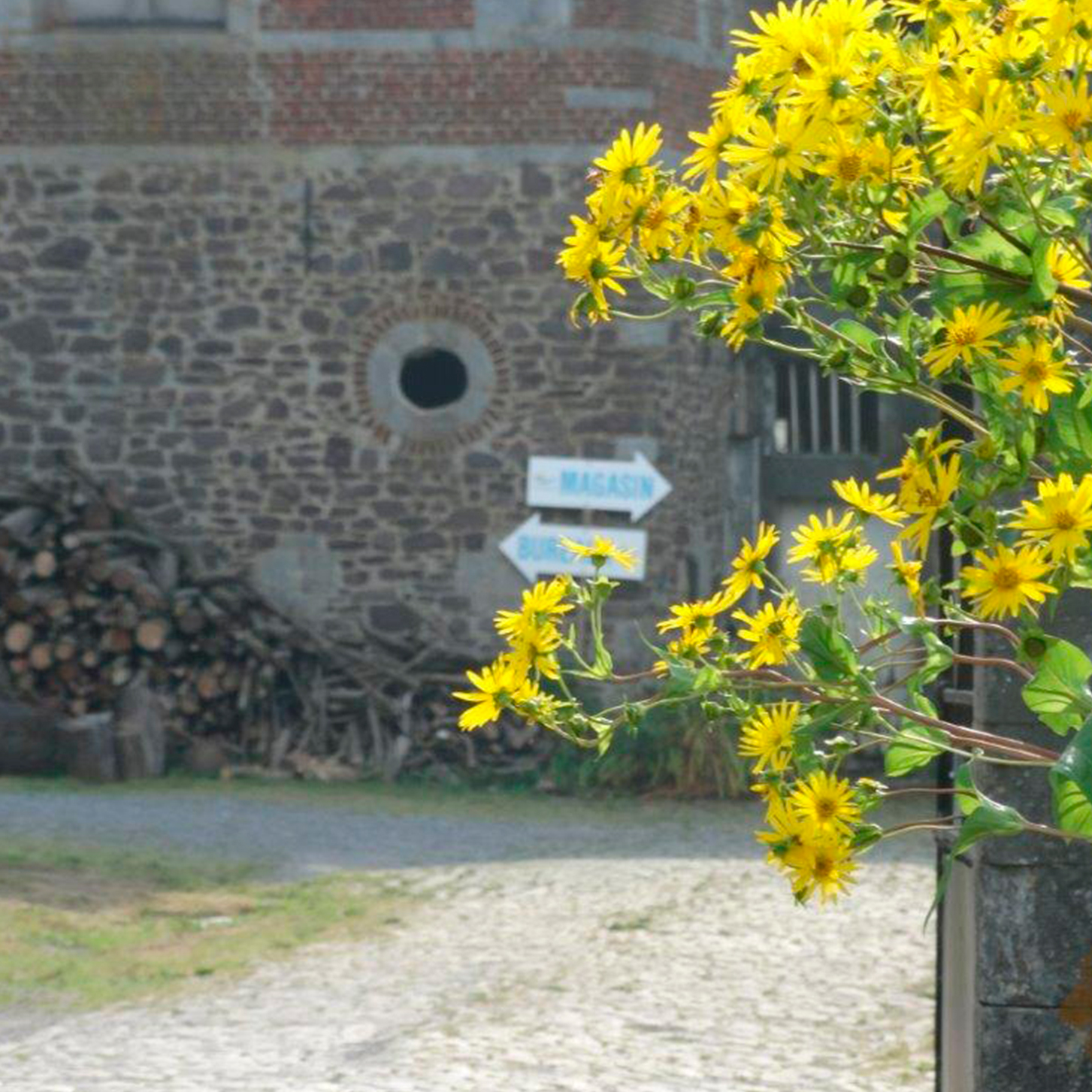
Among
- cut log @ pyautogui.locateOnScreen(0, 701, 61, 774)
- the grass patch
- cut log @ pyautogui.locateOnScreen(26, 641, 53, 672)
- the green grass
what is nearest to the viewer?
the grass patch

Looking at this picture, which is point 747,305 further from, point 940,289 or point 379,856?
point 379,856

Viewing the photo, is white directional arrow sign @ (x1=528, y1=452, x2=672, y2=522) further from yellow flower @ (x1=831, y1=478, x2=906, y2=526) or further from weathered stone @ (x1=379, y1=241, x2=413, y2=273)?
yellow flower @ (x1=831, y1=478, x2=906, y2=526)

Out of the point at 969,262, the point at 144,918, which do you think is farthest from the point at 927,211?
the point at 144,918

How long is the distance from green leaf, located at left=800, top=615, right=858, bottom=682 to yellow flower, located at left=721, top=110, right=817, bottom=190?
0.64 m

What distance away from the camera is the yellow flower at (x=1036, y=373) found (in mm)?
3545

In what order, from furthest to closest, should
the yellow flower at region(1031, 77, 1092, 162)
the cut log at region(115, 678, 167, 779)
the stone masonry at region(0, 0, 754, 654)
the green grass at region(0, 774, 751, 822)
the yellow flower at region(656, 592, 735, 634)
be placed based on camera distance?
1. the stone masonry at region(0, 0, 754, 654)
2. the cut log at region(115, 678, 167, 779)
3. the green grass at region(0, 774, 751, 822)
4. the yellow flower at region(656, 592, 735, 634)
5. the yellow flower at region(1031, 77, 1092, 162)

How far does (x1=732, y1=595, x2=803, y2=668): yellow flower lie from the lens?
404 centimetres

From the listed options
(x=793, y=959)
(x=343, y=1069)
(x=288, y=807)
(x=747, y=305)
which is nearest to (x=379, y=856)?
(x=288, y=807)

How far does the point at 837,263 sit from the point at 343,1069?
4.34 meters

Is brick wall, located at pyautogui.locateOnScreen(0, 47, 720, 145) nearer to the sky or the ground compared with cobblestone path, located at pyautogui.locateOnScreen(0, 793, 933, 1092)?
nearer to the sky

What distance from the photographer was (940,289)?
370 cm

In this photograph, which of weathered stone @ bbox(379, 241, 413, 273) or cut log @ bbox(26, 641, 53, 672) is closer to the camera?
cut log @ bbox(26, 641, 53, 672)

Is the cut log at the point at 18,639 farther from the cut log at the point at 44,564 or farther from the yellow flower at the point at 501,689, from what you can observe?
the yellow flower at the point at 501,689

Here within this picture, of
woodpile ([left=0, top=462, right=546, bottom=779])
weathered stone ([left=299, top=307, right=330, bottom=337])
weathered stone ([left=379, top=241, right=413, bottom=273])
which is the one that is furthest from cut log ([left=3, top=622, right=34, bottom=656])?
weathered stone ([left=379, top=241, right=413, bottom=273])
